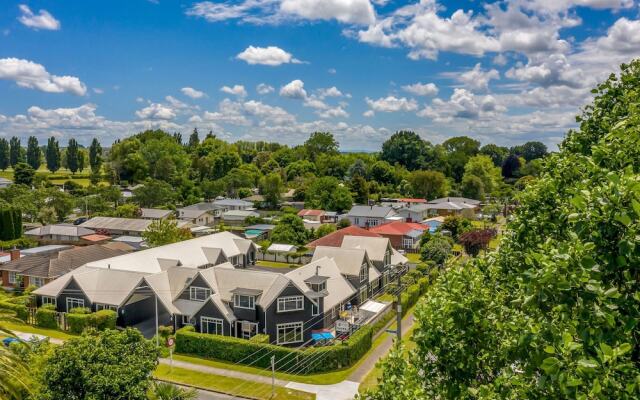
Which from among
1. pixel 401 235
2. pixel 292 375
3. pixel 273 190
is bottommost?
pixel 292 375

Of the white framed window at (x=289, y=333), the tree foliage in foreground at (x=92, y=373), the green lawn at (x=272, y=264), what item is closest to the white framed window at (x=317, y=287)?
the white framed window at (x=289, y=333)

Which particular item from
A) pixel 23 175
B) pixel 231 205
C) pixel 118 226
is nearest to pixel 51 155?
pixel 23 175

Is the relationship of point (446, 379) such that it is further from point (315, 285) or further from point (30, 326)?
point (30, 326)

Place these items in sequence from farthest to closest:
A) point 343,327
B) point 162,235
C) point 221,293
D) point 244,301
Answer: point 162,235, point 221,293, point 343,327, point 244,301

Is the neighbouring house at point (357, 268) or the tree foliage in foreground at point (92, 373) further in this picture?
the neighbouring house at point (357, 268)

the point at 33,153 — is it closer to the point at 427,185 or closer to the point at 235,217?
the point at 235,217

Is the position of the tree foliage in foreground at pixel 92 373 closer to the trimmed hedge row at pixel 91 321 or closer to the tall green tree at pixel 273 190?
the trimmed hedge row at pixel 91 321

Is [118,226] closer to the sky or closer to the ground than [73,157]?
closer to the ground
